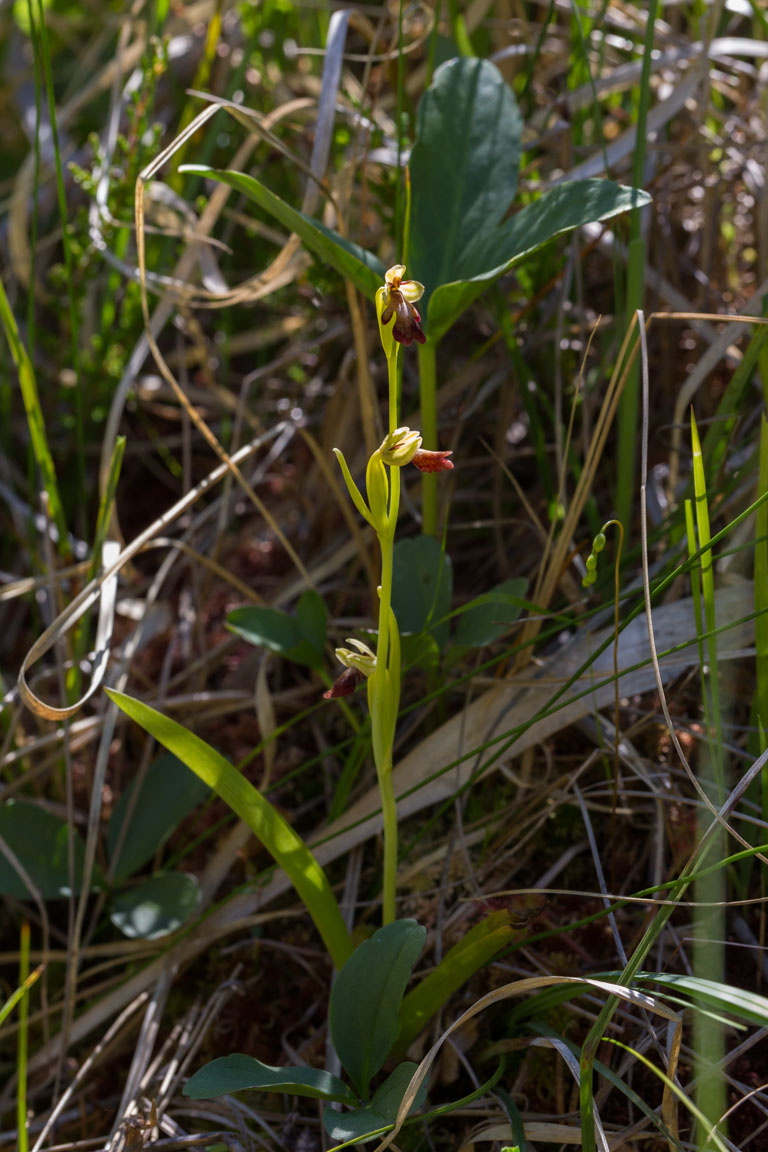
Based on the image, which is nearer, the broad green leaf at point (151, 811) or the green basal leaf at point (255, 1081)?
the green basal leaf at point (255, 1081)

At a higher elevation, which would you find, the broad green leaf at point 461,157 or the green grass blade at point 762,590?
the broad green leaf at point 461,157

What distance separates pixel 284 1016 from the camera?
114 centimetres

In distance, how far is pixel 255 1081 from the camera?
0.80 meters

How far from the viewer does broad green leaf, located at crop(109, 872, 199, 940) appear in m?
1.13

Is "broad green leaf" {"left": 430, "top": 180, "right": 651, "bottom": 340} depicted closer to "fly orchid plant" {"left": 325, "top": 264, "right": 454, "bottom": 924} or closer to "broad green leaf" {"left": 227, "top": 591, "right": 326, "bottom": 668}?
"fly orchid plant" {"left": 325, "top": 264, "right": 454, "bottom": 924}

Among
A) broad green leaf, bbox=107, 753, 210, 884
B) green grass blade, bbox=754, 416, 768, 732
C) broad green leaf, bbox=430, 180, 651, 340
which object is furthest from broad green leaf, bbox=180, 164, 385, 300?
broad green leaf, bbox=107, 753, 210, 884

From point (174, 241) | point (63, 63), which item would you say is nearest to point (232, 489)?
point (174, 241)

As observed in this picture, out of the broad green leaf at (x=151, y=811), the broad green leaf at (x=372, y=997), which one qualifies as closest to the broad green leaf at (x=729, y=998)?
the broad green leaf at (x=372, y=997)

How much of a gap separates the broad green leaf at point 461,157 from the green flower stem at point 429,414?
68 mm

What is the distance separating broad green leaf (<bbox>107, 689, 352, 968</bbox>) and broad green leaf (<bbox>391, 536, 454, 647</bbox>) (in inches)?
11.2

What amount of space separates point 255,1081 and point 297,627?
0.52m

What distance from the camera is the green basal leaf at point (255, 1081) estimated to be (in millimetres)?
781

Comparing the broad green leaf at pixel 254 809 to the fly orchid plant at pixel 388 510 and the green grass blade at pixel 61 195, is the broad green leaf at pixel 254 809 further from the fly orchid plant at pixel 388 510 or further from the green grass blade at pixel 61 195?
the green grass blade at pixel 61 195

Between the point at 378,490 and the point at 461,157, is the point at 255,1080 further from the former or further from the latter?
the point at 461,157
